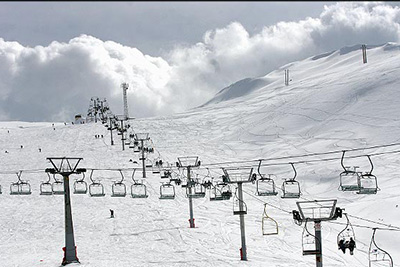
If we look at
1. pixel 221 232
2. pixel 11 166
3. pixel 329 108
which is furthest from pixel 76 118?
pixel 221 232

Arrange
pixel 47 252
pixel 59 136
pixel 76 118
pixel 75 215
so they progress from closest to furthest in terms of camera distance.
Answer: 1. pixel 47 252
2. pixel 75 215
3. pixel 59 136
4. pixel 76 118

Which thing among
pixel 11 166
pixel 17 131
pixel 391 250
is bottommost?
pixel 391 250

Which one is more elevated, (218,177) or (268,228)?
(218,177)

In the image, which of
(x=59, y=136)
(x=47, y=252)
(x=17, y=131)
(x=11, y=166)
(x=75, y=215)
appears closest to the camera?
(x=47, y=252)

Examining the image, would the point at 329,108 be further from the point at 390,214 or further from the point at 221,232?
the point at 221,232

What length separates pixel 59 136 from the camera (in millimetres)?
84938

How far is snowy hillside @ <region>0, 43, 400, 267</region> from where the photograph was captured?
29.8m

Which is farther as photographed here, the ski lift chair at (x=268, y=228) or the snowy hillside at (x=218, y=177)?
the ski lift chair at (x=268, y=228)

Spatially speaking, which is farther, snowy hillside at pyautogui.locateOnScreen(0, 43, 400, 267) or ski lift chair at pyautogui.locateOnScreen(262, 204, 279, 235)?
ski lift chair at pyautogui.locateOnScreen(262, 204, 279, 235)

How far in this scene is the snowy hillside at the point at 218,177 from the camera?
29.8 metres

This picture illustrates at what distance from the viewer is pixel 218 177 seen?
54.3 metres

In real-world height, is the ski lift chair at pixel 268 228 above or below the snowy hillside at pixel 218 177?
below

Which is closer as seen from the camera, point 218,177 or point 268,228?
point 268,228

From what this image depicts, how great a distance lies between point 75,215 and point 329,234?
20.5 m
